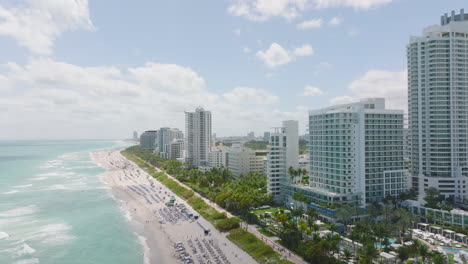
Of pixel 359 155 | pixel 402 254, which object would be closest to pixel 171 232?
pixel 359 155

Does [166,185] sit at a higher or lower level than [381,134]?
lower

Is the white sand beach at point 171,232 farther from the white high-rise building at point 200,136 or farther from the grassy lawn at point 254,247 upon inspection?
the white high-rise building at point 200,136

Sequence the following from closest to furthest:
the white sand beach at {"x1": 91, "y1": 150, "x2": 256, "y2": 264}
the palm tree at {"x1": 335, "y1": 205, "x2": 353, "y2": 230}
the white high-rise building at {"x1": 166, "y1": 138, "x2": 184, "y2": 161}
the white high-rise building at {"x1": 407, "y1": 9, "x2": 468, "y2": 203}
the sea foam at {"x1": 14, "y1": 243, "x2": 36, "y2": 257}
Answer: the white sand beach at {"x1": 91, "y1": 150, "x2": 256, "y2": 264}
the sea foam at {"x1": 14, "y1": 243, "x2": 36, "y2": 257}
the palm tree at {"x1": 335, "y1": 205, "x2": 353, "y2": 230}
the white high-rise building at {"x1": 407, "y1": 9, "x2": 468, "y2": 203}
the white high-rise building at {"x1": 166, "y1": 138, "x2": 184, "y2": 161}

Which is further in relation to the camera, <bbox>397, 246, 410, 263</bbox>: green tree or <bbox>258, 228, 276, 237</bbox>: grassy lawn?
<bbox>258, 228, 276, 237</bbox>: grassy lawn

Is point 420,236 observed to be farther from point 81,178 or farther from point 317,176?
point 81,178

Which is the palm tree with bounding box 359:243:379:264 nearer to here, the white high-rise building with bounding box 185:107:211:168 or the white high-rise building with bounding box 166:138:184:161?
the white high-rise building with bounding box 185:107:211:168

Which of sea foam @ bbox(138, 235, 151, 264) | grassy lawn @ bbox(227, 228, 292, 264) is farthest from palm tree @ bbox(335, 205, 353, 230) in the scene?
sea foam @ bbox(138, 235, 151, 264)

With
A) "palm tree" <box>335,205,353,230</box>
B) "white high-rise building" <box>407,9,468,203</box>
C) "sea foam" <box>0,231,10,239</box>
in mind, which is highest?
"white high-rise building" <box>407,9,468,203</box>

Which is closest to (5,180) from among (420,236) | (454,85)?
(420,236)
